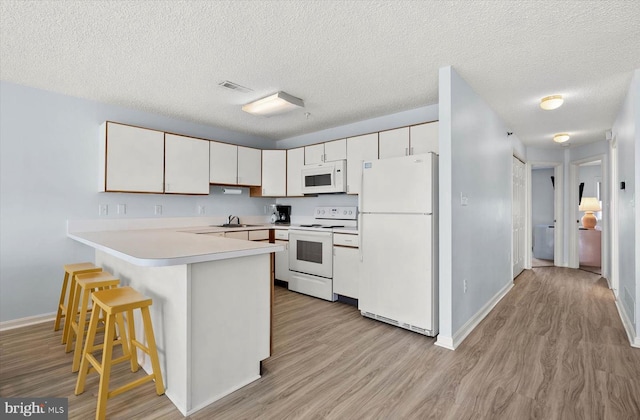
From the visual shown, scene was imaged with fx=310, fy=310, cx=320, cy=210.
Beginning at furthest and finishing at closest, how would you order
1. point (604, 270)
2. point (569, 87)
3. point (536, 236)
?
point (536, 236), point (604, 270), point (569, 87)

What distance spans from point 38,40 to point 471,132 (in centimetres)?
354

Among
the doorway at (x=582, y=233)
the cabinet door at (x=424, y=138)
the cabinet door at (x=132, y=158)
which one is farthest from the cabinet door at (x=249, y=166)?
the doorway at (x=582, y=233)

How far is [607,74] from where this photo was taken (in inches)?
105

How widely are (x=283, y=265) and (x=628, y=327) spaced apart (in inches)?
145

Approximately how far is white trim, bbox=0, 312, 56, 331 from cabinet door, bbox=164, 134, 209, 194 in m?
1.66

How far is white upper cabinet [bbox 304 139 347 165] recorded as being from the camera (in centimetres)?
410

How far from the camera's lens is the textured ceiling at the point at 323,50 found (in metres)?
1.84

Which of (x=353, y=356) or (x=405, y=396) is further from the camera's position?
(x=353, y=356)

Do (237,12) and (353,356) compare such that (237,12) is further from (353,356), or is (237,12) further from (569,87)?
(569,87)

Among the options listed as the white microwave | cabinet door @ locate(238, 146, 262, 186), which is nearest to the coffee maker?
cabinet door @ locate(238, 146, 262, 186)

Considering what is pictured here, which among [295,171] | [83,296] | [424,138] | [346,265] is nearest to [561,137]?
[424,138]

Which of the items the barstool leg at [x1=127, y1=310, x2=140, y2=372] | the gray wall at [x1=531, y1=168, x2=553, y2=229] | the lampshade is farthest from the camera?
the gray wall at [x1=531, y1=168, x2=553, y2=229]

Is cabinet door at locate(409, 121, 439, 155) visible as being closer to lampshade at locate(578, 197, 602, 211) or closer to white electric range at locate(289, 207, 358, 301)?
white electric range at locate(289, 207, 358, 301)

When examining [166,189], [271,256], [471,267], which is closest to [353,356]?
[271,256]
